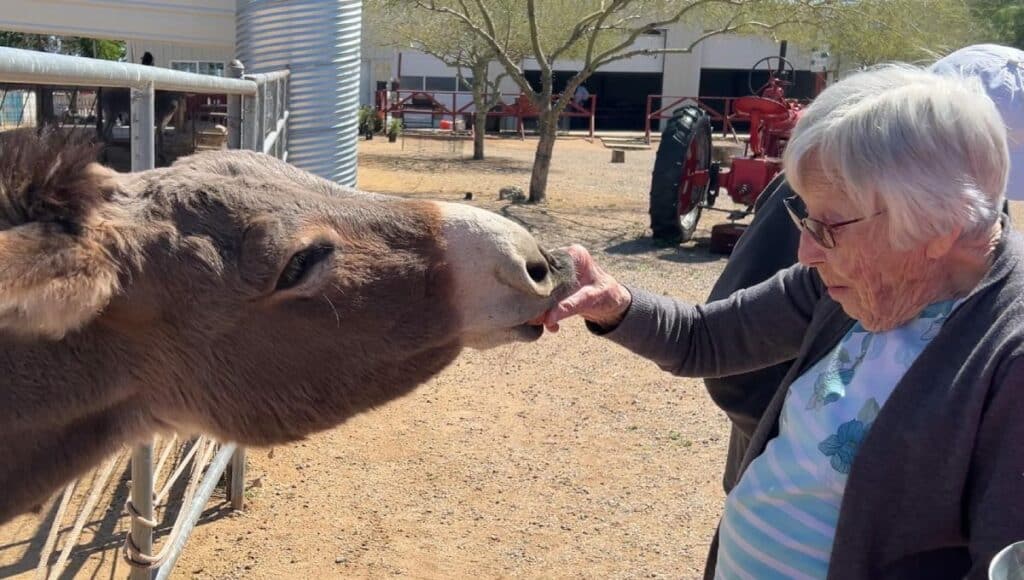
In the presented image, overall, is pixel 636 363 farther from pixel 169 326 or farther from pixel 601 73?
pixel 601 73

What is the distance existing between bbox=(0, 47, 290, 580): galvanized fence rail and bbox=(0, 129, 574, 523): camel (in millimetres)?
230

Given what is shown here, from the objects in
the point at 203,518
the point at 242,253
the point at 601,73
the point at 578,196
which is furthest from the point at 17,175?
the point at 601,73

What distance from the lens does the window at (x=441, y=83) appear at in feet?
136

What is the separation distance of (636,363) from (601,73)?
37.4 metres

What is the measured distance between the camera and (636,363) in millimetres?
7711

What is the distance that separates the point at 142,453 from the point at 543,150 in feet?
42.9

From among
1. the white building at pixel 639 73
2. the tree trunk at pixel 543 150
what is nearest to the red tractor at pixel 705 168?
the tree trunk at pixel 543 150

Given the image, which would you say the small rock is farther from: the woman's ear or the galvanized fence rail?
the woman's ear

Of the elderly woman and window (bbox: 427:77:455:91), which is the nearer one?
the elderly woman

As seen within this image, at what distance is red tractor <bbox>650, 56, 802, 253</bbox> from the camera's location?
459 inches

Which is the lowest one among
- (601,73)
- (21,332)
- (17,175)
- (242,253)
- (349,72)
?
(21,332)

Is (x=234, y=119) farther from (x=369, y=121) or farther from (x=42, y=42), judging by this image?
(x=369, y=121)

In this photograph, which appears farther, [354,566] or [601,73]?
[601,73]

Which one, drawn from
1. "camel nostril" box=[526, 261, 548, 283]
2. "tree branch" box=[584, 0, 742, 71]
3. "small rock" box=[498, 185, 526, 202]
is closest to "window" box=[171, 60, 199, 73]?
"small rock" box=[498, 185, 526, 202]
